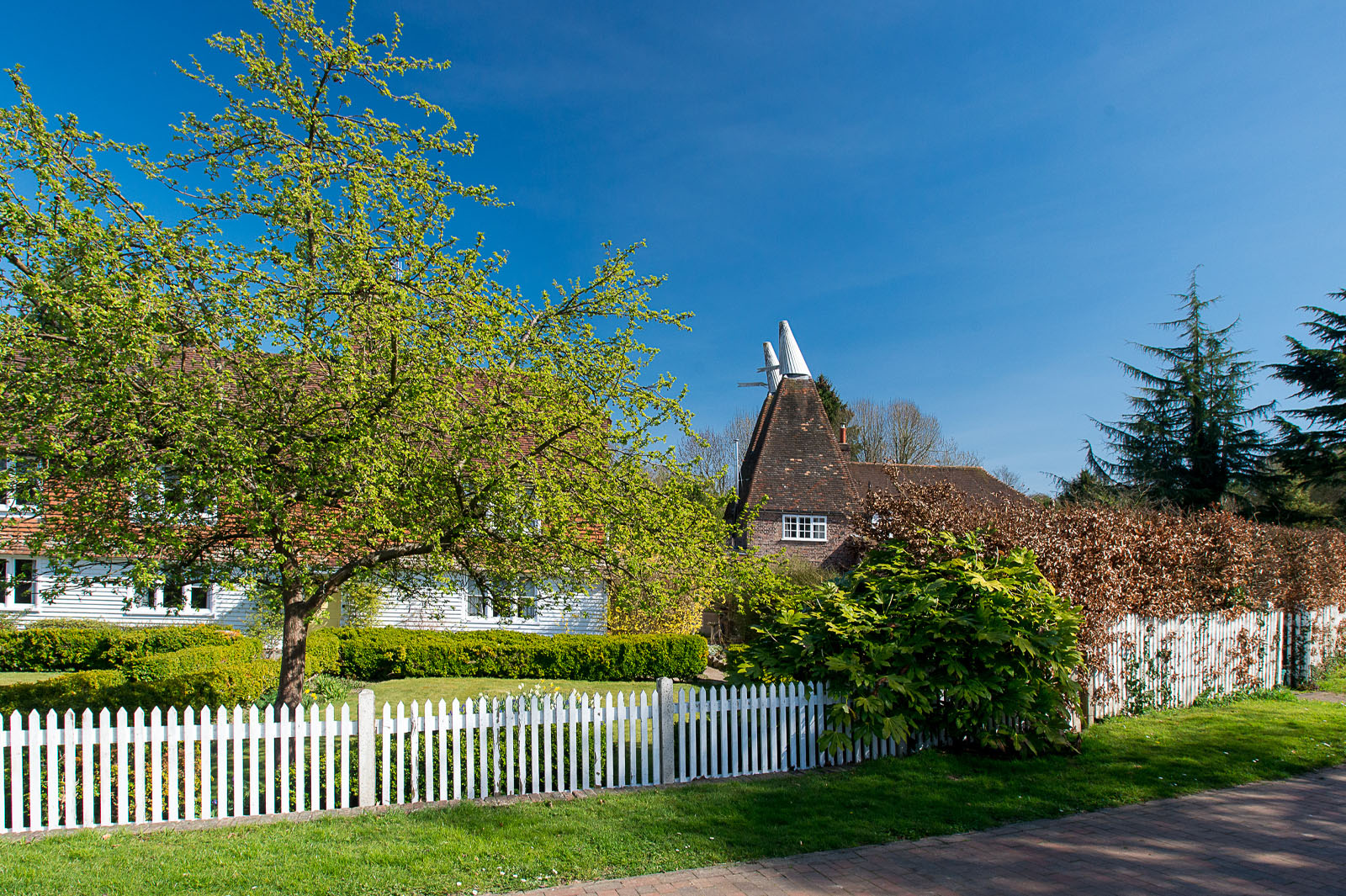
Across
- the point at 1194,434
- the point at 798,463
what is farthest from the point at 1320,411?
the point at 798,463

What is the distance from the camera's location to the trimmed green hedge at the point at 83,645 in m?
18.5

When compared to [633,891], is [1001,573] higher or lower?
higher

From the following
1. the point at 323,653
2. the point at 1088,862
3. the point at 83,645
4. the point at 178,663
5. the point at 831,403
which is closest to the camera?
the point at 1088,862

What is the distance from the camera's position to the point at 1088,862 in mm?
5832

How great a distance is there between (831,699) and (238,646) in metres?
13.7

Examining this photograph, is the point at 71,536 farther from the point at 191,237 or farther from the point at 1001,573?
the point at 1001,573

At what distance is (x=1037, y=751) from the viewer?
8.75 meters

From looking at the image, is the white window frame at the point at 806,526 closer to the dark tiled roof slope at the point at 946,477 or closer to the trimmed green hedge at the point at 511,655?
the dark tiled roof slope at the point at 946,477

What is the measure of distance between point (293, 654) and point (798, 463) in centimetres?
2558

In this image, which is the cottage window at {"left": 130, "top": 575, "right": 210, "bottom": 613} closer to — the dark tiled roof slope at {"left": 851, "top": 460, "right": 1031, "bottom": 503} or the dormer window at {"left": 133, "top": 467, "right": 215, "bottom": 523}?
the dormer window at {"left": 133, "top": 467, "right": 215, "bottom": 523}

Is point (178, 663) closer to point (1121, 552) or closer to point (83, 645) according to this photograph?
point (83, 645)

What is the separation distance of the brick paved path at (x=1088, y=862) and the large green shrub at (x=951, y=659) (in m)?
1.54

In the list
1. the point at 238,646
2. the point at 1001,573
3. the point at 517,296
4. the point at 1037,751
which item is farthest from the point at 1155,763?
the point at 238,646

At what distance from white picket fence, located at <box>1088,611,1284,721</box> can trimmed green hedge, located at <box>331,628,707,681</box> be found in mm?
9761
